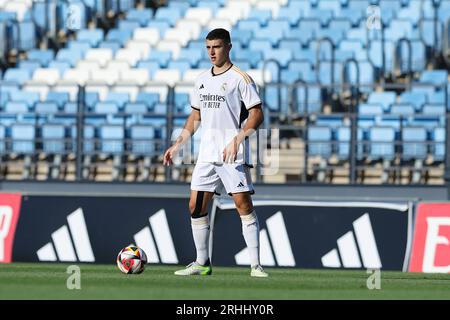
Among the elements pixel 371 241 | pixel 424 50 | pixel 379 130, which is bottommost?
pixel 371 241

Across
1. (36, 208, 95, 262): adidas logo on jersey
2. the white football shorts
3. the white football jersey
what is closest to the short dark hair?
the white football jersey

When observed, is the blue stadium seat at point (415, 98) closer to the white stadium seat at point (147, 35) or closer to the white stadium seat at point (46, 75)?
the white stadium seat at point (147, 35)

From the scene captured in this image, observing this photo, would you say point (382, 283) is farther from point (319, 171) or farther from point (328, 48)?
point (328, 48)

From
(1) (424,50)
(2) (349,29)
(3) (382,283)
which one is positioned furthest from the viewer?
(2) (349,29)

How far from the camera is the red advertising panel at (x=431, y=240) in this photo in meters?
14.7

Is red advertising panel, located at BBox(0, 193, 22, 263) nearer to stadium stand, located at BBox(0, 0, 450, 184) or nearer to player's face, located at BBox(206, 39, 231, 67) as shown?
stadium stand, located at BBox(0, 0, 450, 184)

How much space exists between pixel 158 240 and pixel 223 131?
12.9 feet

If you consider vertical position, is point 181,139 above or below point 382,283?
above

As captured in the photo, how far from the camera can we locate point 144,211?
51.6 ft

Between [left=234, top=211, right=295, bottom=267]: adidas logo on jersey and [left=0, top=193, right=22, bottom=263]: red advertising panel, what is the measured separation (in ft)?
9.62

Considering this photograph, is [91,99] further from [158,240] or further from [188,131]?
[188,131]

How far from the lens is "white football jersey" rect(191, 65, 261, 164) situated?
11.9 meters
